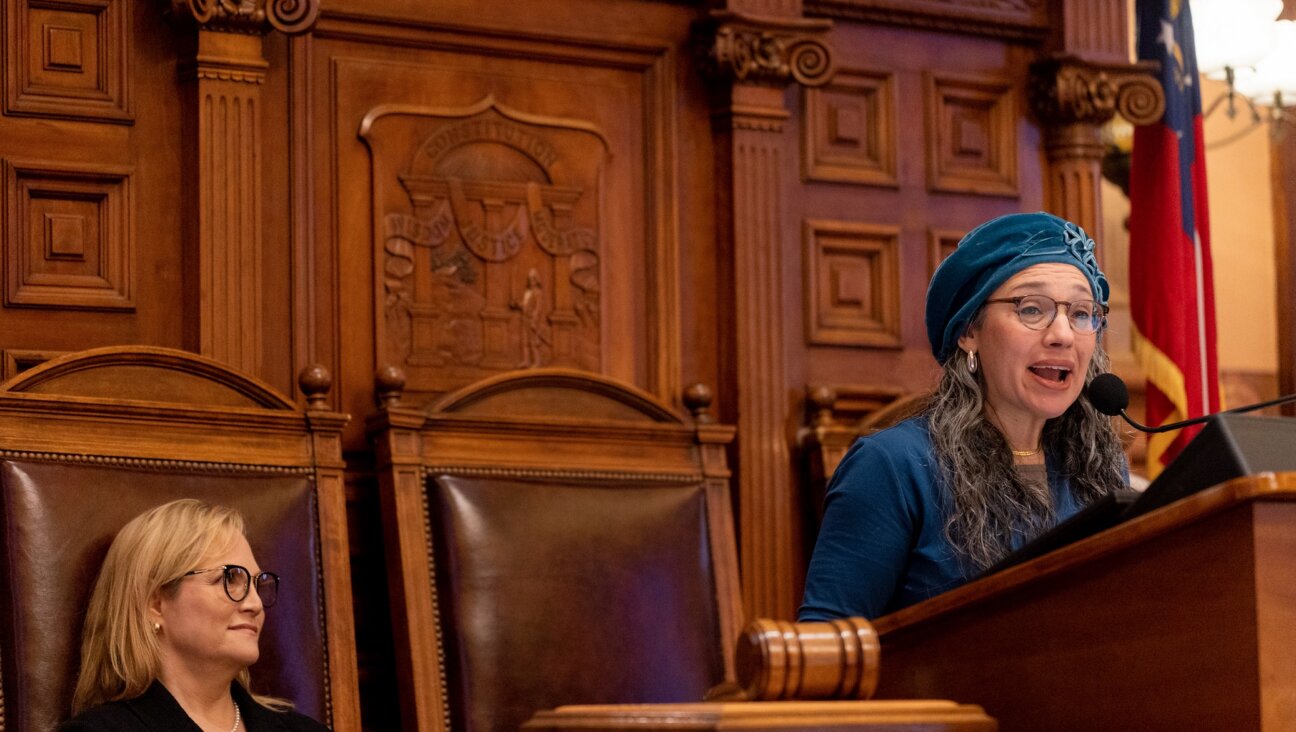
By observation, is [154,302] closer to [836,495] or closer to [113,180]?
[113,180]

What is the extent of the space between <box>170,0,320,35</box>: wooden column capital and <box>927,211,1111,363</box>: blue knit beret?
176 centimetres

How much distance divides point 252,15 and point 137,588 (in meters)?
1.26

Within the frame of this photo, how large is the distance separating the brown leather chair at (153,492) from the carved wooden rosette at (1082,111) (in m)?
2.00

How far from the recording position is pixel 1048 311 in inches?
90.7

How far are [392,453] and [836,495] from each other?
1535 mm

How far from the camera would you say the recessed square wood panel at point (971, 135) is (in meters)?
4.39

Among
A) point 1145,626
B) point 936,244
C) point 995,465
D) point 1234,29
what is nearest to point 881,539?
point 995,465

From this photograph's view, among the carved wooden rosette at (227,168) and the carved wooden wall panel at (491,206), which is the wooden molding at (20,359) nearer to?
the carved wooden rosette at (227,168)

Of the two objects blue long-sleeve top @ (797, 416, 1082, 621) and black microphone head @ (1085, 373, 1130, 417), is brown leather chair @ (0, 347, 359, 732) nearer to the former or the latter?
blue long-sleeve top @ (797, 416, 1082, 621)

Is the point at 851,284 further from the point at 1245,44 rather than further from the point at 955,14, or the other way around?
the point at 1245,44

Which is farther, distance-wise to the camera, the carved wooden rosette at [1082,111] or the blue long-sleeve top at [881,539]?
the carved wooden rosette at [1082,111]

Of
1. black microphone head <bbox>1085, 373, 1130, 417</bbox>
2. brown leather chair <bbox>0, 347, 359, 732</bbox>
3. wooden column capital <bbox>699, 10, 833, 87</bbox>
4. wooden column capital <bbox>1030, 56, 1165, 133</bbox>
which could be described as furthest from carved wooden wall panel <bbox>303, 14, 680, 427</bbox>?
black microphone head <bbox>1085, 373, 1130, 417</bbox>

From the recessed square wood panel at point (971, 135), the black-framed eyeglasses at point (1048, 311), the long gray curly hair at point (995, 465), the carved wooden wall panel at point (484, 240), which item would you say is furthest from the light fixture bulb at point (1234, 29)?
the black-framed eyeglasses at point (1048, 311)

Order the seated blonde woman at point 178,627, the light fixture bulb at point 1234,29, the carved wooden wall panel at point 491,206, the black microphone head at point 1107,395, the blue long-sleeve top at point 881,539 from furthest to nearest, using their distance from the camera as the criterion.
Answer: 1. the light fixture bulb at point 1234,29
2. the carved wooden wall panel at point 491,206
3. the seated blonde woman at point 178,627
4. the blue long-sleeve top at point 881,539
5. the black microphone head at point 1107,395
